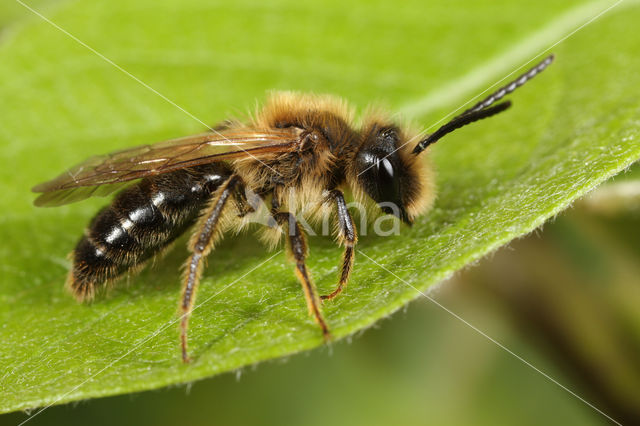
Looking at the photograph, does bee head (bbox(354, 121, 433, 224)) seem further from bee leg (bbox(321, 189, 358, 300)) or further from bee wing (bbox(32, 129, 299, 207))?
bee wing (bbox(32, 129, 299, 207))

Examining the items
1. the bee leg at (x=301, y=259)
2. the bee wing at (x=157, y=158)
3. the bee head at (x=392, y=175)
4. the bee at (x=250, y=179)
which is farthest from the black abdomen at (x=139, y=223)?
the bee head at (x=392, y=175)

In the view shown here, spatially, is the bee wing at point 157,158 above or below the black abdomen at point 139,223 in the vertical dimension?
above

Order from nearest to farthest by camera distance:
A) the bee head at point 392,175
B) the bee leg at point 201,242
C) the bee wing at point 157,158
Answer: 1. the bee leg at point 201,242
2. the bee wing at point 157,158
3. the bee head at point 392,175

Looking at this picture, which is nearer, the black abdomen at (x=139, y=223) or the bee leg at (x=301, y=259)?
the bee leg at (x=301, y=259)

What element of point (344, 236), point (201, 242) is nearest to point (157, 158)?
point (201, 242)

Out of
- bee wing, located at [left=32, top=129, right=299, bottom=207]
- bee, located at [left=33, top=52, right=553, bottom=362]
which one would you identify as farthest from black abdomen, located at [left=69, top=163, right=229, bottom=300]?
bee wing, located at [left=32, top=129, right=299, bottom=207]

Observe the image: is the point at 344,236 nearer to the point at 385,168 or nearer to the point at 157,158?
the point at 385,168

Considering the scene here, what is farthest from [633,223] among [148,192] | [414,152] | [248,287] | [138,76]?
[138,76]

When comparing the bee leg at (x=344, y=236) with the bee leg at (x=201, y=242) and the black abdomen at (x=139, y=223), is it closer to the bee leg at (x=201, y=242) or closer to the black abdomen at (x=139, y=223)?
the bee leg at (x=201, y=242)
